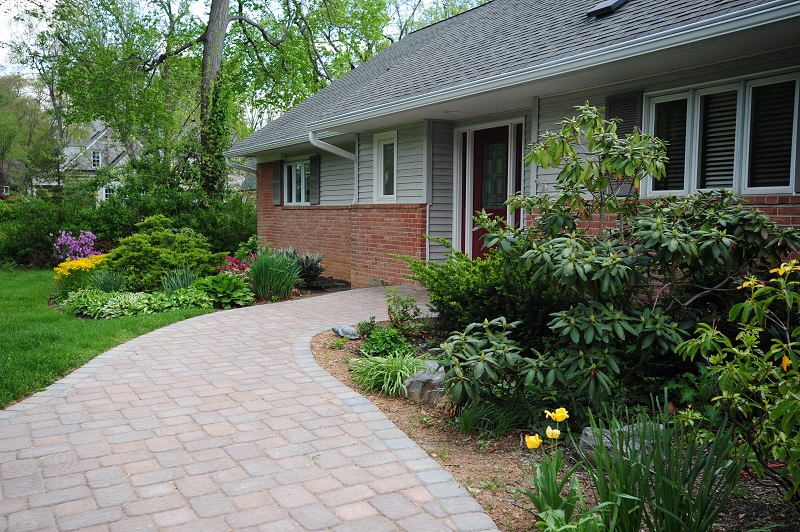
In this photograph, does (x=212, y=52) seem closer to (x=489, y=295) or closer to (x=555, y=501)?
(x=489, y=295)

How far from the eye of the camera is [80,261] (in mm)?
10617

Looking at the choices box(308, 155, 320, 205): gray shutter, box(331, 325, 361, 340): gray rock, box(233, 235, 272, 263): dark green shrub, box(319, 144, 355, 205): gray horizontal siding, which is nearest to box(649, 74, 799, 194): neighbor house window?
box(331, 325, 361, 340): gray rock

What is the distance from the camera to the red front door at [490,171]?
9.89 meters

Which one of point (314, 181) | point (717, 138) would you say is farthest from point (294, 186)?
point (717, 138)

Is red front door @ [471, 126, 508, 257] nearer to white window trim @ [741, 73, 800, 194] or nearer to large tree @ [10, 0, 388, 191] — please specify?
white window trim @ [741, 73, 800, 194]

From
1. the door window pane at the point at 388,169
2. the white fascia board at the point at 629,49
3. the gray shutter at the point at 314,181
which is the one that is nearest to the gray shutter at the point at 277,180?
the gray shutter at the point at 314,181

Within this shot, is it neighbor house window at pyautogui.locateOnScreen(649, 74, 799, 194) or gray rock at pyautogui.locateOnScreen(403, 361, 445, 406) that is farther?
neighbor house window at pyautogui.locateOnScreen(649, 74, 799, 194)

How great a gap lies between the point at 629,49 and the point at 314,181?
9.85 metres

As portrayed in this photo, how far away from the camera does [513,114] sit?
9.45 m

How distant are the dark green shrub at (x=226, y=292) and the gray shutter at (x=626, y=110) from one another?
5730 mm

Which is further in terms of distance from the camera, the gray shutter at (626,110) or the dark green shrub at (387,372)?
the gray shutter at (626,110)

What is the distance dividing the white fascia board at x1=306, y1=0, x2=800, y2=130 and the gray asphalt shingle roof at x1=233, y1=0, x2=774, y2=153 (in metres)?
0.14

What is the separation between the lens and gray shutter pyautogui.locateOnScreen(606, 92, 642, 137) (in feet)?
23.0

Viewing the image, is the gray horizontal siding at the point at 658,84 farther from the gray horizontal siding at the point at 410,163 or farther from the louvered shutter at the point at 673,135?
the gray horizontal siding at the point at 410,163
